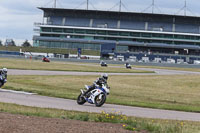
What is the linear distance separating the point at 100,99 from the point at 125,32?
354 feet

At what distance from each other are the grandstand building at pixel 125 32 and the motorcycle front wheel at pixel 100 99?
342 ft

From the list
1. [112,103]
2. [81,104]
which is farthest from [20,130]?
[112,103]

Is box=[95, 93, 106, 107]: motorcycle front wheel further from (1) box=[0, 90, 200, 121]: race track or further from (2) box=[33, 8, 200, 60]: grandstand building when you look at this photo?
(2) box=[33, 8, 200, 60]: grandstand building

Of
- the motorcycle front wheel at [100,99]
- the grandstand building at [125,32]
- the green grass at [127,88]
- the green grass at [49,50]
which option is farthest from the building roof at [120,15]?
the motorcycle front wheel at [100,99]

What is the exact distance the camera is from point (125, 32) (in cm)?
12494

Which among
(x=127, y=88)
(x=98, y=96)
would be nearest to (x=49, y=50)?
(x=127, y=88)

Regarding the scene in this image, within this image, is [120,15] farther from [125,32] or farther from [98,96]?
[98,96]

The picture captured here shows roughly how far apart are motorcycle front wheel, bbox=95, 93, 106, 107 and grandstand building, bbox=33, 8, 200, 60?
10423 cm

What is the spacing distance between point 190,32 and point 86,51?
112 feet

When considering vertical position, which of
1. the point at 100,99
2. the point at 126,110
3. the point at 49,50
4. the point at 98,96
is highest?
the point at 49,50

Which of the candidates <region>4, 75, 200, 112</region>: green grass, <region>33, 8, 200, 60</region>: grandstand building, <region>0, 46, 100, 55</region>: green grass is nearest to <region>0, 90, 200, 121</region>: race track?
<region>4, 75, 200, 112</region>: green grass

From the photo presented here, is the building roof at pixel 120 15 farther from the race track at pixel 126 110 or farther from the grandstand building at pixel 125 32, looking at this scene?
the race track at pixel 126 110

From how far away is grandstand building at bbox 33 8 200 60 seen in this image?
124 m

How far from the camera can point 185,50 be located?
12425 centimetres
